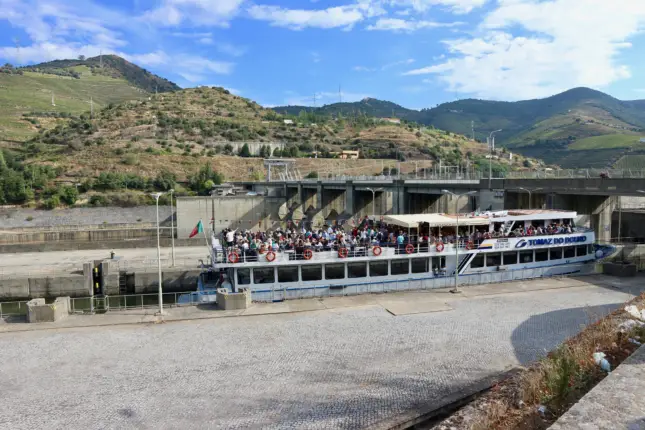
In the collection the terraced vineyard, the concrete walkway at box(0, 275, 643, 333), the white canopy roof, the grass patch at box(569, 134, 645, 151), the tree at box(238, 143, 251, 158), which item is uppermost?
the grass patch at box(569, 134, 645, 151)

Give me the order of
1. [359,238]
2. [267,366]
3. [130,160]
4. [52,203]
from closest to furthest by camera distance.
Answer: [267,366] < [359,238] < [52,203] < [130,160]

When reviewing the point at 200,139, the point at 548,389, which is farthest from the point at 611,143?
the point at 548,389

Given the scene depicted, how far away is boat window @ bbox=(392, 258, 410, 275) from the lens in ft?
85.9

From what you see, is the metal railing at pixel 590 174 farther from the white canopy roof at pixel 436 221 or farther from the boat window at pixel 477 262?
the boat window at pixel 477 262

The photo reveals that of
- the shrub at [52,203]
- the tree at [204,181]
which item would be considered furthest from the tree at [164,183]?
the shrub at [52,203]

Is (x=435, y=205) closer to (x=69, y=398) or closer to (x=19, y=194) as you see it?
(x=69, y=398)

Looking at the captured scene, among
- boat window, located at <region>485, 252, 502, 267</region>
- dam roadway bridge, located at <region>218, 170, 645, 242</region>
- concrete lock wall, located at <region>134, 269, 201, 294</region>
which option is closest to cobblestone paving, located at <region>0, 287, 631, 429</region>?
boat window, located at <region>485, 252, 502, 267</region>

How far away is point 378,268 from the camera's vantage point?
1023 inches

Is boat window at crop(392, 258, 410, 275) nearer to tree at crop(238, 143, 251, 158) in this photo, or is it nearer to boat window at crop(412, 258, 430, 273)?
boat window at crop(412, 258, 430, 273)

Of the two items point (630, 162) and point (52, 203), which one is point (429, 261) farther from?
point (630, 162)

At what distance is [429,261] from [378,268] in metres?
3.07

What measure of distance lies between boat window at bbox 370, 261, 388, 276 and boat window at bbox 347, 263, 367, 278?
1.39 ft

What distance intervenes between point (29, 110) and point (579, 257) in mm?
187301

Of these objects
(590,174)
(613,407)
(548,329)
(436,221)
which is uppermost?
(590,174)
